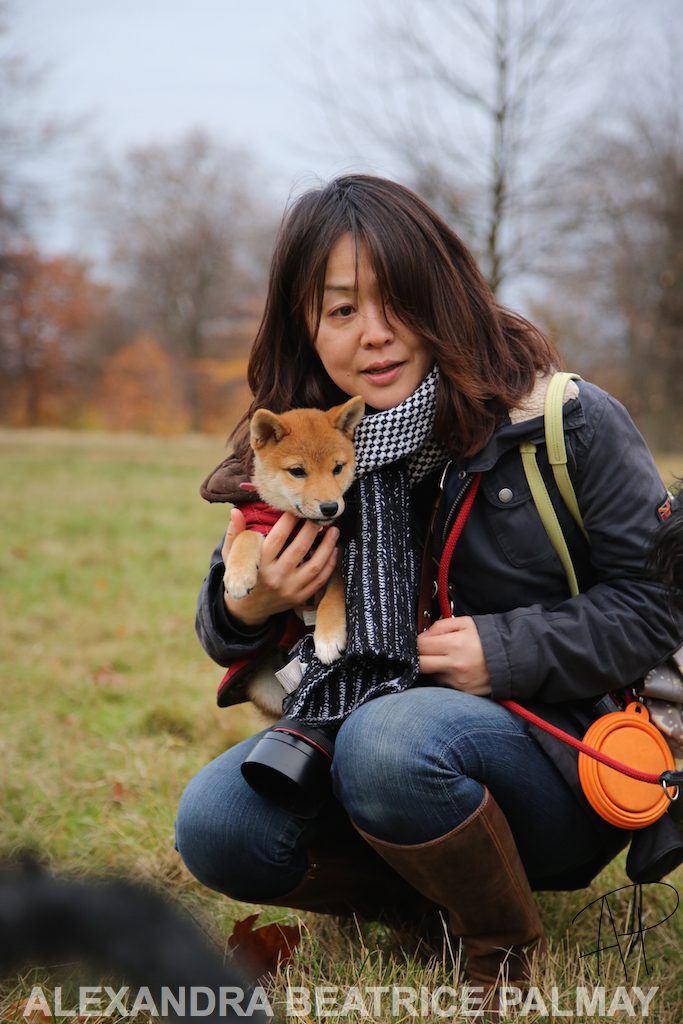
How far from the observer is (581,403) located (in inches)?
75.4

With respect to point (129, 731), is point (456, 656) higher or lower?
higher

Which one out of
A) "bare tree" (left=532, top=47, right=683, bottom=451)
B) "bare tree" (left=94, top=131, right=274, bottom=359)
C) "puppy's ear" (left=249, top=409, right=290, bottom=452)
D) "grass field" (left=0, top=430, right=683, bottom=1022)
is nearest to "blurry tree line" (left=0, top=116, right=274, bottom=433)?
"bare tree" (left=94, top=131, right=274, bottom=359)

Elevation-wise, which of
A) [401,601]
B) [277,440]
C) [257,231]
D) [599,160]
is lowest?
[401,601]

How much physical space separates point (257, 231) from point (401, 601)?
23.1 meters

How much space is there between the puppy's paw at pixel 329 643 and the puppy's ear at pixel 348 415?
58 centimetres

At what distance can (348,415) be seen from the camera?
223cm

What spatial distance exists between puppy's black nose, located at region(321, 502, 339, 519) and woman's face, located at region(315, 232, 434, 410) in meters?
0.30

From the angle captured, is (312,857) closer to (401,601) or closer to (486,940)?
(486,940)

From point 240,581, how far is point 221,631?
0.61ft

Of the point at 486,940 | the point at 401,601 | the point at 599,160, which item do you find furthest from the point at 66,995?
the point at 599,160

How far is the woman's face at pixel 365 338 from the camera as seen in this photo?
2.05 metres

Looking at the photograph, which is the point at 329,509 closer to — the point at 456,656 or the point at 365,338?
the point at 365,338

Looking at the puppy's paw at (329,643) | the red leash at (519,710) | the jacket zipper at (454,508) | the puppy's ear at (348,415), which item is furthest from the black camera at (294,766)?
the puppy's ear at (348,415)
